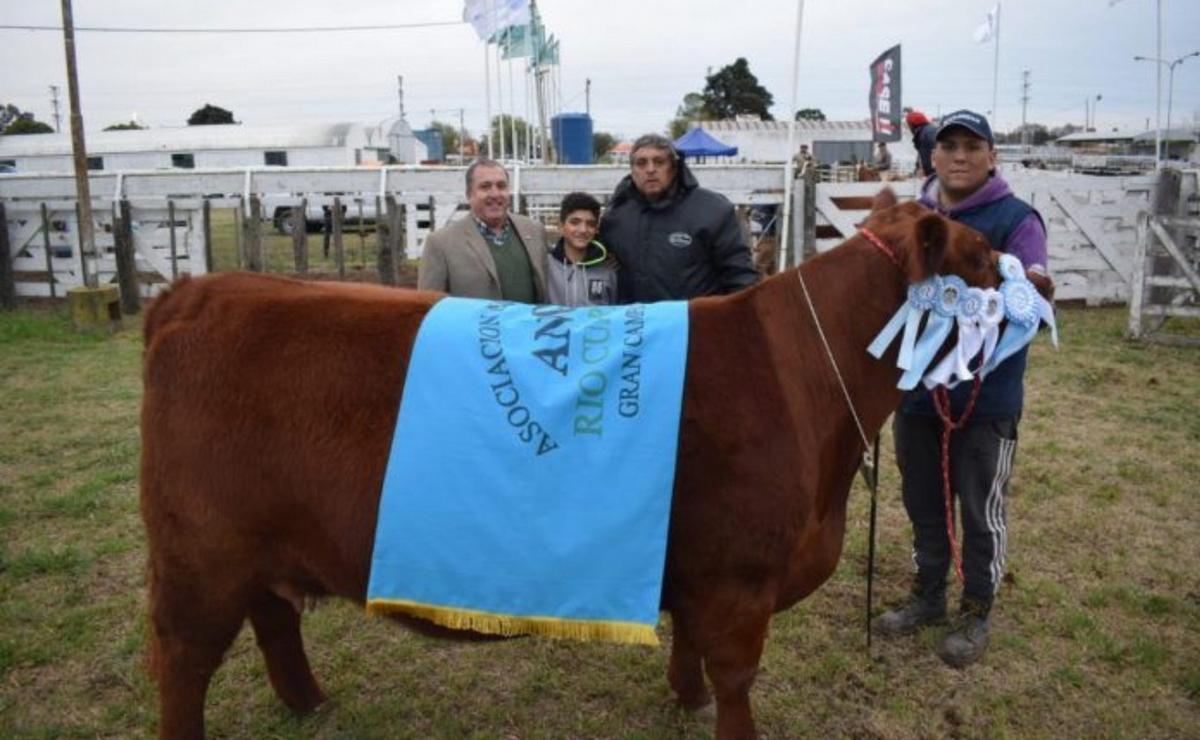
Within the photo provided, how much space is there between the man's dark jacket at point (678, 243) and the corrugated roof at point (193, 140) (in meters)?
31.8

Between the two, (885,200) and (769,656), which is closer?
(885,200)

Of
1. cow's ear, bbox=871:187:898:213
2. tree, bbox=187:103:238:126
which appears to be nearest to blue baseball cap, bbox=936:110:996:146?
cow's ear, bbox=871:187:898:213

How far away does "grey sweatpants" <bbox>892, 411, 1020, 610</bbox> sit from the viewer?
11.7 feet

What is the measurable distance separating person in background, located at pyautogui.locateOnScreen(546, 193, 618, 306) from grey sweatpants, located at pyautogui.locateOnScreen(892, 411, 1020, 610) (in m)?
1.51

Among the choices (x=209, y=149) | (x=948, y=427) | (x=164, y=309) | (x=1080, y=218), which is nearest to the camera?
(x=164, y=309)

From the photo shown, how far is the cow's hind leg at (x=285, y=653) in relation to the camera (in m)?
3.23

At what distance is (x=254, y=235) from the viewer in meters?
11.3

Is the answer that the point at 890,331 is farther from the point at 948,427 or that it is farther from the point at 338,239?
the point at 338,239

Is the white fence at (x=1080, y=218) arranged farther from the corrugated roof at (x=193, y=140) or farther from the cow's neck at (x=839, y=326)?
the corrugated roof at (x=193, y=140)

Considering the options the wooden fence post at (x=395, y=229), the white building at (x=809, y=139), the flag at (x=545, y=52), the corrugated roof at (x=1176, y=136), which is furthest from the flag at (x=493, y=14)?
the corrugated roof at (x=1176, y=136)

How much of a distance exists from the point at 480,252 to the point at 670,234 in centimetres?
91

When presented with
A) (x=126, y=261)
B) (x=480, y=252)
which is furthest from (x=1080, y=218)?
(x=126, y=261)

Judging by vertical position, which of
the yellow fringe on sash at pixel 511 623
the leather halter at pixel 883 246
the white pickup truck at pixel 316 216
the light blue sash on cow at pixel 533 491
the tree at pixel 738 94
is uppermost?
the tree at pixel 738 94

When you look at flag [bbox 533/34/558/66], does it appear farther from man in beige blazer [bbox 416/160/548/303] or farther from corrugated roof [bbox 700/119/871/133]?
corrugated roof [bbox 700/119/871/133]
